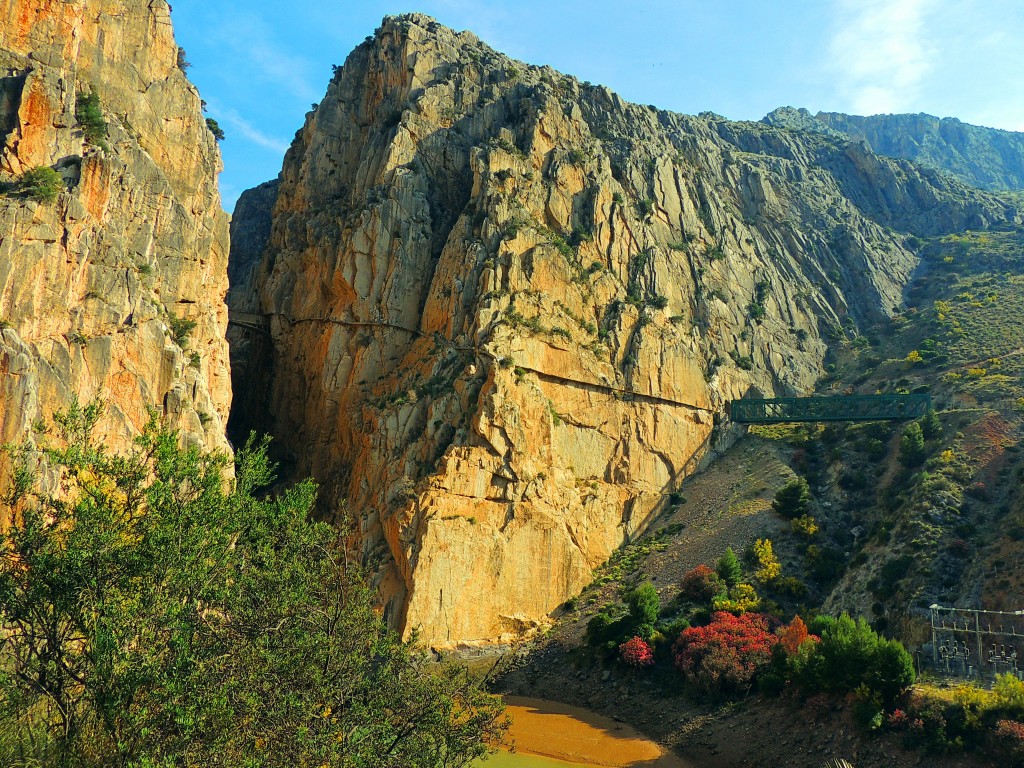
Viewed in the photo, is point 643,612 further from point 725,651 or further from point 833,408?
point 833,408

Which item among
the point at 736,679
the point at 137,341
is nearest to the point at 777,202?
the point at 736,679

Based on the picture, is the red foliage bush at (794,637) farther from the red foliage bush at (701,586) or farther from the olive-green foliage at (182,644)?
the olive-green foliage at (182,644)

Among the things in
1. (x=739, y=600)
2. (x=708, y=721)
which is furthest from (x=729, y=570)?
(x=708, y=721)

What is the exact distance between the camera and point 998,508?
5028 cm

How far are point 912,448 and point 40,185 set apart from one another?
6202 cm

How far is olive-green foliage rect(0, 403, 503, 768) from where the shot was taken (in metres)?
16.1

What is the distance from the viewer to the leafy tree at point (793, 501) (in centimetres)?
6109

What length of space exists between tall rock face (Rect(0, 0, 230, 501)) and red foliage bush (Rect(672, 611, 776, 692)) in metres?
32.5

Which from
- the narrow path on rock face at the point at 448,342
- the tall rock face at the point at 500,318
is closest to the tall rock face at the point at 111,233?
the narrow path on rock face at the point at 448,342

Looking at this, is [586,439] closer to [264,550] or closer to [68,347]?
[68,347]

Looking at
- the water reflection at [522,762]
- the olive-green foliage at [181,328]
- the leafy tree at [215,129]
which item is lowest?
the water reflection at [522,762]

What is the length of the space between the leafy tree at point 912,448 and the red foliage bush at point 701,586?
719 inches

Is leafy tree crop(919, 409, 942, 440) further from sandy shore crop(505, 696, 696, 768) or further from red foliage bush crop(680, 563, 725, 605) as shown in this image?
sandy shore crop(505, 696, 696, 768)

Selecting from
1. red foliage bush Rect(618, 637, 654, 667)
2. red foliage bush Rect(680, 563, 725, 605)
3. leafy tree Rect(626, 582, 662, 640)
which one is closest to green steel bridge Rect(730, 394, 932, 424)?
red foliage bush Rect(680, 563, 725, 605)
